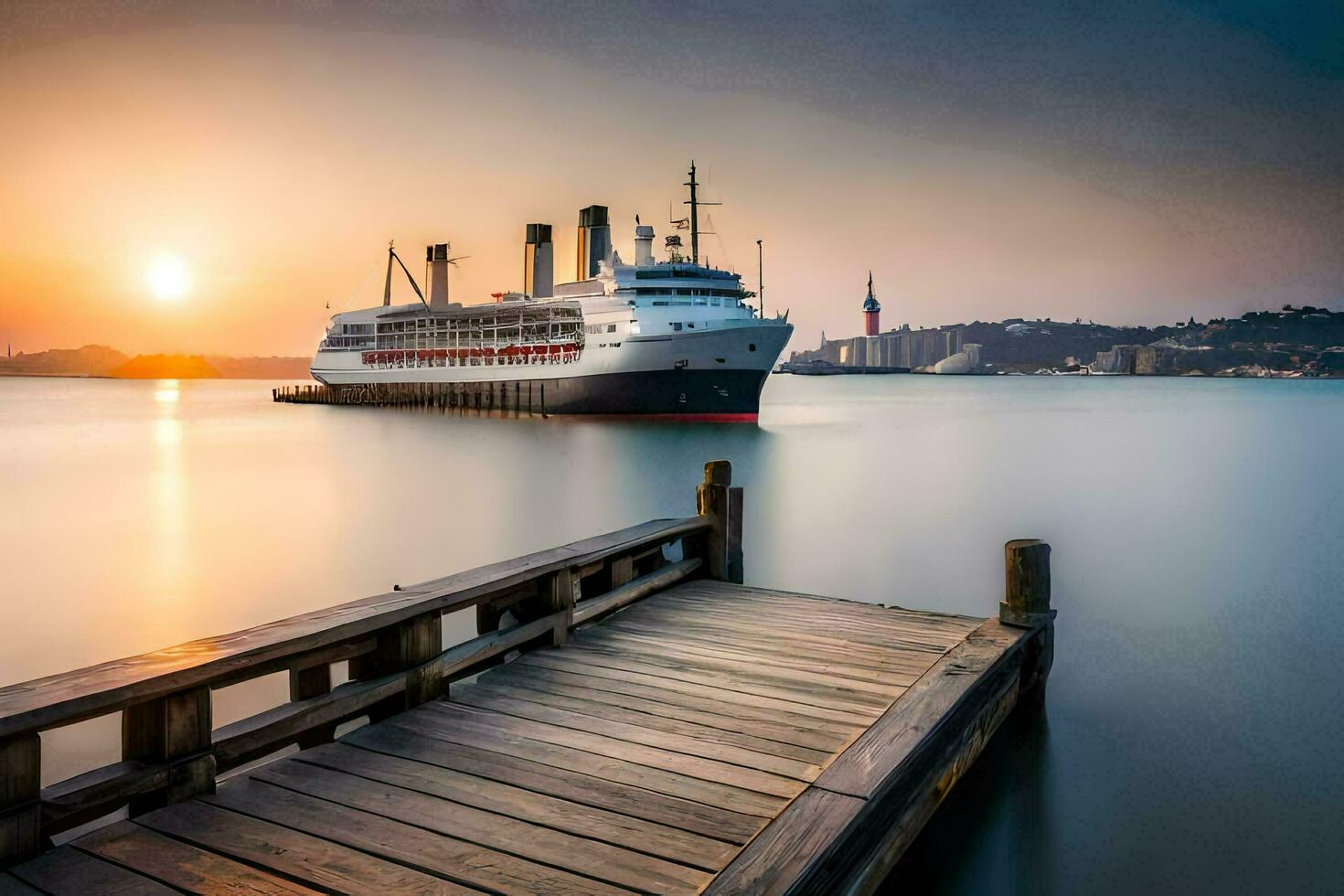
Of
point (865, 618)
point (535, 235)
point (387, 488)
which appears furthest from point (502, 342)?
point (865, 618)

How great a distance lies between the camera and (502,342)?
5628 cm

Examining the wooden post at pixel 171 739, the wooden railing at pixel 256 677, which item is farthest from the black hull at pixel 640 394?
the wooden post at pixel 171 739

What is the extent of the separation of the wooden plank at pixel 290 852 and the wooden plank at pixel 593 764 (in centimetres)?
87

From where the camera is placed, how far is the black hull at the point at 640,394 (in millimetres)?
40062

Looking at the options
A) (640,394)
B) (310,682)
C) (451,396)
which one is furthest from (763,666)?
(451,396)

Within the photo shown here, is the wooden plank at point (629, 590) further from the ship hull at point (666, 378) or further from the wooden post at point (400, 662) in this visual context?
the ship hull at point (666, 378)

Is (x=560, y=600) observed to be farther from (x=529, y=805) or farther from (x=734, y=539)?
(x=734, y=539)

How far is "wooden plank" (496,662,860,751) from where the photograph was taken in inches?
154

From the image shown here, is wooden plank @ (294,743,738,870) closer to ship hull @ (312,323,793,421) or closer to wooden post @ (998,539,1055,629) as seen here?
wooden post @ (998,539,1055,629)

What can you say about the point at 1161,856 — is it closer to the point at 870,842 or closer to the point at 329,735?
the point at 870,842

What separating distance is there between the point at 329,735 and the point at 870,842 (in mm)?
2744

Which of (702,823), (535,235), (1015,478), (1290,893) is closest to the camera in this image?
(702,823)

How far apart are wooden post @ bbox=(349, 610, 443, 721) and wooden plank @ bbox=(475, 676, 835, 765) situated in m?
0.45

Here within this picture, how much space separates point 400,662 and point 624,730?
1.03m
